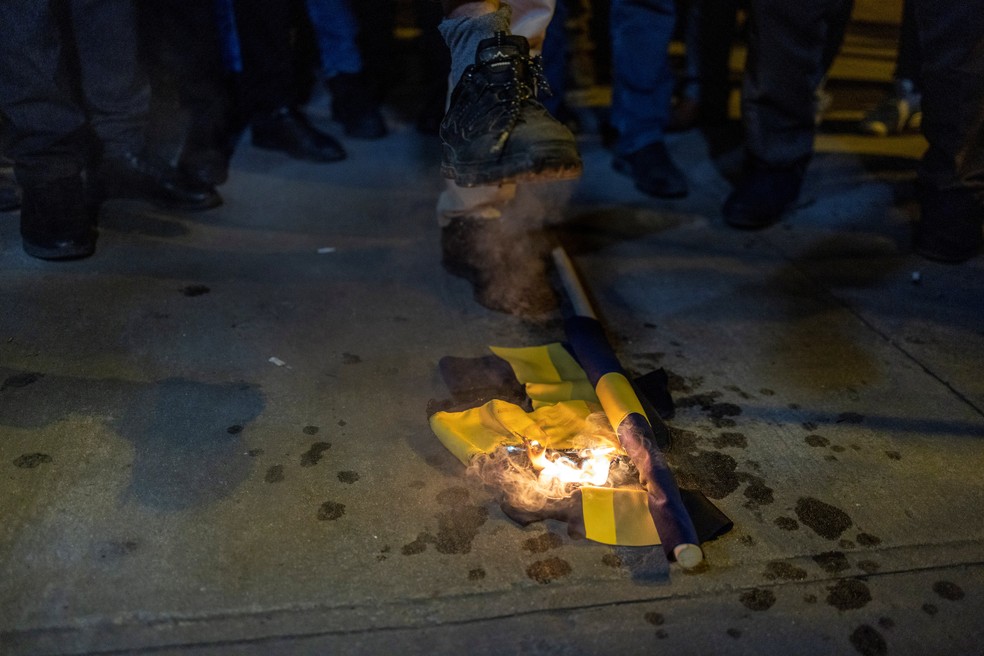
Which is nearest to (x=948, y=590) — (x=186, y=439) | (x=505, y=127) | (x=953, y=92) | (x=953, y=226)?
(x=505, y=127)

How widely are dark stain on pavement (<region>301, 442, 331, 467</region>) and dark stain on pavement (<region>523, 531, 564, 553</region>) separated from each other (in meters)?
0.53

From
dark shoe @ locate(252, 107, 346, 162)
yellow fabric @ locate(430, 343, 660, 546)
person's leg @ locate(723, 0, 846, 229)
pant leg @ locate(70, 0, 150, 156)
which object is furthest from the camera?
dark shoe @ locate(252, 107, 346, 162)

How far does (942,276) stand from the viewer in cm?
290

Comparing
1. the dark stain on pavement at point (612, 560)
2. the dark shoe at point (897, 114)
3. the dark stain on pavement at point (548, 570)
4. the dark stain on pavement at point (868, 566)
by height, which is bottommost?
the dark stain on pavement at point (548, 570)

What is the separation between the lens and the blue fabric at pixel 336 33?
3.86 m

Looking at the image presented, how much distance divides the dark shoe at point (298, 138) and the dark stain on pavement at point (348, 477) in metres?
2.24

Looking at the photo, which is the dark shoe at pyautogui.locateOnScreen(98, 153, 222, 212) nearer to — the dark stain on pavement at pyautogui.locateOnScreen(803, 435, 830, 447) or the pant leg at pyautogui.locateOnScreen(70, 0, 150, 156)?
the pant leg at pyautogui.locateOnScreen(70, 0, 150, 156)

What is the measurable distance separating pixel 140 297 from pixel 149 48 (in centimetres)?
137

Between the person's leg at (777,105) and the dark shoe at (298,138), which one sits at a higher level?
the person's leg at (777,105)

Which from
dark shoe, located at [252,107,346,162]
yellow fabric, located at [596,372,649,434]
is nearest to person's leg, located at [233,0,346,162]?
dark shoe, located at [252,107,346,162]

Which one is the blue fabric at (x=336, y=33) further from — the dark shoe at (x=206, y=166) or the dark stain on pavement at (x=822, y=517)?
the dark stain on pavement at (x=822, y=517)

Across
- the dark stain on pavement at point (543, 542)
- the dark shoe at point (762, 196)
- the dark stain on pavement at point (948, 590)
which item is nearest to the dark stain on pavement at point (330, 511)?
the dark stain on pavement at point (543, 542)

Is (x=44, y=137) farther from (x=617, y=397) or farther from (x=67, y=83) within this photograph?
(x=617, y=397)

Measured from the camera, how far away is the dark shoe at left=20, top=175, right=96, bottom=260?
2.66m
